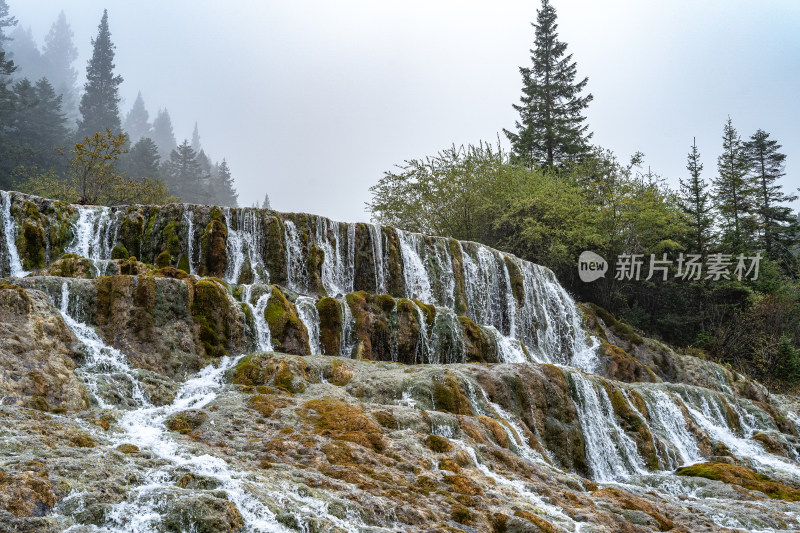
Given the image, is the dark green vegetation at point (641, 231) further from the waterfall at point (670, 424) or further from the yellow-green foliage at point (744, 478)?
the yellow-green foliage at point (744, 478)

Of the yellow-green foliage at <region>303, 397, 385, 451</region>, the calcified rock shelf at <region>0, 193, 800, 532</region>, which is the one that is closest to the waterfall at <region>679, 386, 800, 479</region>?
the calcified rock shelf at <region>0, 193, 800, 532</region>

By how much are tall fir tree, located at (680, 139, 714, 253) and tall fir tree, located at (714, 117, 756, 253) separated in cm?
97

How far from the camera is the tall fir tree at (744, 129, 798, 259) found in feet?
113

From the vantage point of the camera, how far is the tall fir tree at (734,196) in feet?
100

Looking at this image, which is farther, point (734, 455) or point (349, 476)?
point (734, 455)

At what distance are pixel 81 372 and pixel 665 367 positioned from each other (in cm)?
2253

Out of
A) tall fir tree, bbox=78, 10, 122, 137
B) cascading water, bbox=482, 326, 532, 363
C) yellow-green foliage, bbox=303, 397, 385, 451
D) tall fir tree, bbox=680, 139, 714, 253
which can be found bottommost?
yellow-green foliage, bbox=303, 397, 385, 451

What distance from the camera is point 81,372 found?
8227 millimetres

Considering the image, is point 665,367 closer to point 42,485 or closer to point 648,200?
point 648,200

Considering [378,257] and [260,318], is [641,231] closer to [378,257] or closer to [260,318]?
[378,257]

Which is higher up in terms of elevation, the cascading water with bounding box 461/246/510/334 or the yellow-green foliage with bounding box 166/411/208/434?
the cascading water with bounding box 461/246/510/334

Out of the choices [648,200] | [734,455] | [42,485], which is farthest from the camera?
[648,200]

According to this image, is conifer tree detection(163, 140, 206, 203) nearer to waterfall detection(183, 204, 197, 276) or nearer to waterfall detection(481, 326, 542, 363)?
waterfall detection(183, 204, 197, 276)

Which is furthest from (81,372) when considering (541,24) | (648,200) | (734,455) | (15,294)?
(541,24)
